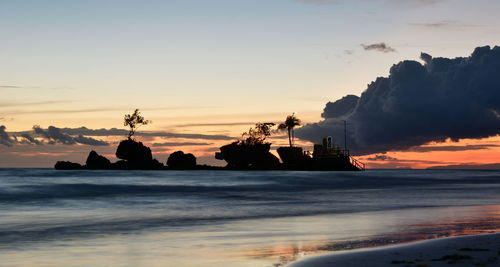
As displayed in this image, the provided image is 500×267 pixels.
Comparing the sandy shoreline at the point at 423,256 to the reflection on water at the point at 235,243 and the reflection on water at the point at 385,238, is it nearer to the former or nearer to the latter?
the reflection on water at the point at 385,238

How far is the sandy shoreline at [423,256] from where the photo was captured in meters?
13.2

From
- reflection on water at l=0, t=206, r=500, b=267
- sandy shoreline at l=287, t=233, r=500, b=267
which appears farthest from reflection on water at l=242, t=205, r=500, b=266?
sandy shoreline at l=287, t=233, r=500, b=267

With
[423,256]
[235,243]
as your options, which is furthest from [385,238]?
[423,256]

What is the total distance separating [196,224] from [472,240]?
1576 centimetres

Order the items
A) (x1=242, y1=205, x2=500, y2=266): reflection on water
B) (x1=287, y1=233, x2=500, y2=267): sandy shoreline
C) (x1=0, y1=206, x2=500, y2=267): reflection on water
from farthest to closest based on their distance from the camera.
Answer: (x1=242, y1=205, x2=500, y2=266): reflection on water
(x1=0, y1=206, x2=500, y2=267): reflection on water
(x1=287, y1=233, x2=500, y2=267): sandy shoreline

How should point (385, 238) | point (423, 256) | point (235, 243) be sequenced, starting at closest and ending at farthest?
1. point (423, 256)
2. point (235, 243)
3. point (385, 238)

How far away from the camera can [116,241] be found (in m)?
22.2

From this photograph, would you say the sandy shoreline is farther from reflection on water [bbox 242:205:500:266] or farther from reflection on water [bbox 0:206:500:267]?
reflection on water [bbox 0:206:500:267]

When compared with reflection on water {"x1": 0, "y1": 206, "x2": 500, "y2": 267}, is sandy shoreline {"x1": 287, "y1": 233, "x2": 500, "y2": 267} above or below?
above

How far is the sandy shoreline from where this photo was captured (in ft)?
43.3

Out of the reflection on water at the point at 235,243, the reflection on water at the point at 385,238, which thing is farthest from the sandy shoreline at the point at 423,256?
the reflection on water at the point at 235,243

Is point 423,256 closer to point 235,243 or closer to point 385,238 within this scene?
point 385,238

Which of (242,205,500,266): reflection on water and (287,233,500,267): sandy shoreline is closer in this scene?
(287,233,500,267): sandy shoreline

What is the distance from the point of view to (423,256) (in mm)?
14305
